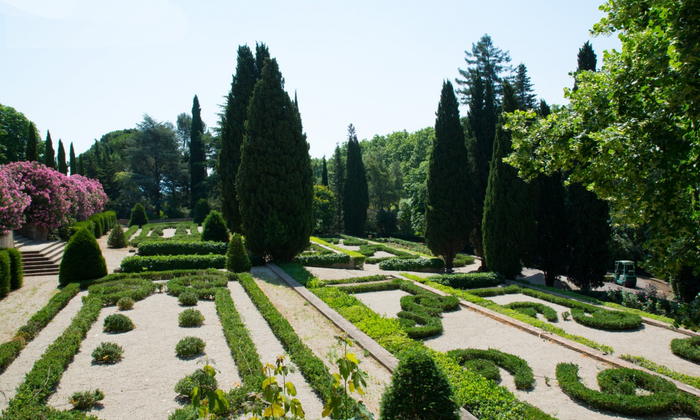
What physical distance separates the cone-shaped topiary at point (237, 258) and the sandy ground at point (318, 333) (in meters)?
1.19

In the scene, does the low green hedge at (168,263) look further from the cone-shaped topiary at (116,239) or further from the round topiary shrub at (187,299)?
the cone-shaped topiary at (116,239)

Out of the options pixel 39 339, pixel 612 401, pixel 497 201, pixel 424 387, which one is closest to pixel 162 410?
pixel 424 387

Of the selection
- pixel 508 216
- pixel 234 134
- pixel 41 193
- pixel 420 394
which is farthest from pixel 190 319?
pixel 41 193

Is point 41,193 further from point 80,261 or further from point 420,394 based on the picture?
point 420,394

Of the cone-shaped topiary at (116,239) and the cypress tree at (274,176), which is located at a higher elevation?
the cypress tree at (274,176)

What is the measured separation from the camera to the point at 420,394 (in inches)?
143

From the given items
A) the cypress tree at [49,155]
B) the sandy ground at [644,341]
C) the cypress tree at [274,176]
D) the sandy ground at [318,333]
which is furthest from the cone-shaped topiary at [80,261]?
the cypress tree at [49,155]

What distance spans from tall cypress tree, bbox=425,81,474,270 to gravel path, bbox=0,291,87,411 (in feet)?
43.6

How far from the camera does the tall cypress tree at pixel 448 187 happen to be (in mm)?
17156

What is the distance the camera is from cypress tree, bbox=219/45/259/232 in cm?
2012

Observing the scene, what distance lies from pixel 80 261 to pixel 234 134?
10.5 meters

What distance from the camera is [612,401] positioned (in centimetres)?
482

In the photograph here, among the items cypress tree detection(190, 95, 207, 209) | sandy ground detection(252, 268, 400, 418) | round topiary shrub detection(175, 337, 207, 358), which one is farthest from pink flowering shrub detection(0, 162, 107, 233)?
cypress tree detection(190, 95, 207, 209)

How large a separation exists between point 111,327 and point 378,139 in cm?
7985
